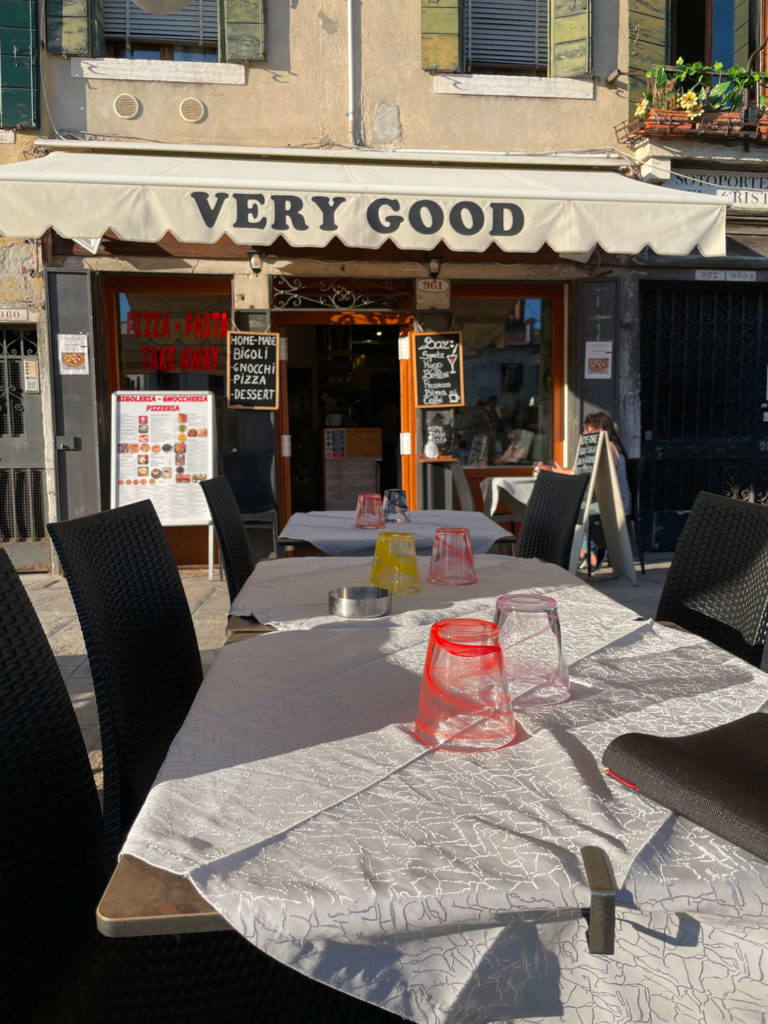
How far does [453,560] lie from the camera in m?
2.27

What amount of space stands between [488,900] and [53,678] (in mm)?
878

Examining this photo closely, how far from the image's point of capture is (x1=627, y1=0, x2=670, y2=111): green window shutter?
6844 mm

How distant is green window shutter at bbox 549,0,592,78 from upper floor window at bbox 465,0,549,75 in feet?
0.36

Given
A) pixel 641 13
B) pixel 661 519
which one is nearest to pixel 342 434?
pixel 661 519

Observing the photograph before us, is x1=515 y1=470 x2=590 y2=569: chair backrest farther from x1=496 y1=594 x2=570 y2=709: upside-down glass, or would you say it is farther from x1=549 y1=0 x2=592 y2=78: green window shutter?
x1=549 y1=0 x2=592 y2=78: green window shutter

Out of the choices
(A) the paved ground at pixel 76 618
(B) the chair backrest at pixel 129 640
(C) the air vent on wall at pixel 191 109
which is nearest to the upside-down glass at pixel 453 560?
(B) the chair backrest at pixel 129 640

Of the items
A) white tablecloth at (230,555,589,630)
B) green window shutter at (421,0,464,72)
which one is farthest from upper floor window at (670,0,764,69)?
white tablecloth at (230,555,589,630)

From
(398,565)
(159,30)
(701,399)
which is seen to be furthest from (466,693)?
(159,30)

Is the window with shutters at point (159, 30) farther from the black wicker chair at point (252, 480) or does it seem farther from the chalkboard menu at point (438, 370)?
the black wicker chair at point (252, 480)

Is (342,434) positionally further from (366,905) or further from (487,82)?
(366,905)

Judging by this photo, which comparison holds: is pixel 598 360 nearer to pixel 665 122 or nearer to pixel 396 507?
pixel 665 122

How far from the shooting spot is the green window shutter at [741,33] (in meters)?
7.45

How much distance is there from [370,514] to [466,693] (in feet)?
8.07

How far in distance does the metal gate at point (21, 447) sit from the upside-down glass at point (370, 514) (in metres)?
4.08
